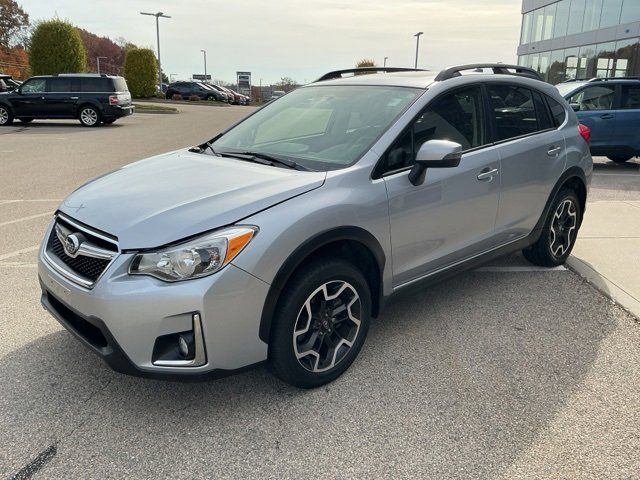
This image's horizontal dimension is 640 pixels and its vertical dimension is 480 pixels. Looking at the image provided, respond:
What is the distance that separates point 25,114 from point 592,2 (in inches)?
1074

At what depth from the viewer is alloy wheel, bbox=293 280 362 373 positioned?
111 inches

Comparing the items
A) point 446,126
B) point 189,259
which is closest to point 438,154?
point 446,126

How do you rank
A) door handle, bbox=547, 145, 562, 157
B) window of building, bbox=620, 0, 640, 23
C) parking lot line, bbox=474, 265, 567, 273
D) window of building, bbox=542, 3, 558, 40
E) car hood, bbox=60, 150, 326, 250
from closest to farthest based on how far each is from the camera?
1. car hood, bbox=60, 150, 326, 250
2. door handle, bbox=547, 145, 562, 157
3. parking lot line, bbox=474, 265, 567, 273
4. window of building, bbox=620, 0, 640, 23
5. window of building, bbox=542, 3, 558, 40

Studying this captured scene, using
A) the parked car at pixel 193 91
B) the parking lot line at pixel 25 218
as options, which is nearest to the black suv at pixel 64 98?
the parking lot line at pixel 25 218

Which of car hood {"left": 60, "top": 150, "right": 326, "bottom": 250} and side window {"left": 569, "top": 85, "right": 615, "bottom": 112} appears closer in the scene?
car hood {"left": 60, "top": 150, "right": 326, "bottom": 250}

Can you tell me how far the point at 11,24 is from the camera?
67.0 metres

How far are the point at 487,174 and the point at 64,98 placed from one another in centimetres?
1856

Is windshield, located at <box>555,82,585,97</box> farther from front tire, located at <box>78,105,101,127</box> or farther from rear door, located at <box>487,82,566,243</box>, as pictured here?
front tire, located at <box>78,105,101,127</box>

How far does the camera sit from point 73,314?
2695 mm

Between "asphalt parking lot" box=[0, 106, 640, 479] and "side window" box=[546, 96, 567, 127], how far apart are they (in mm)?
1539

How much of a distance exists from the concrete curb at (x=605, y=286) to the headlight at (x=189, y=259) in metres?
3.17

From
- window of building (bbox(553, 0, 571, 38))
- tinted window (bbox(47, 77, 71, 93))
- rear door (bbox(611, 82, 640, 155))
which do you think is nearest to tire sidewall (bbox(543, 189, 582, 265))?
rear door (bbox(611, 82, 640, 155))

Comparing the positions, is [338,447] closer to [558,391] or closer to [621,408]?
[558,391]

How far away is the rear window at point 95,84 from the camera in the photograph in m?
18.6
